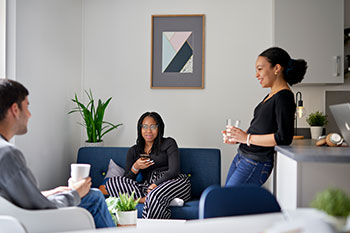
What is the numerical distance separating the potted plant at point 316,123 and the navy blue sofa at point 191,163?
1023 mm

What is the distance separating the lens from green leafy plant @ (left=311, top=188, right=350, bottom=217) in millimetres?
933

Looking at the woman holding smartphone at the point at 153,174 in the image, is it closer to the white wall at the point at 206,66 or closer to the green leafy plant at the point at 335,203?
the white wall at the point at 206,66

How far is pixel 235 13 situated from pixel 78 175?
9.47 ft

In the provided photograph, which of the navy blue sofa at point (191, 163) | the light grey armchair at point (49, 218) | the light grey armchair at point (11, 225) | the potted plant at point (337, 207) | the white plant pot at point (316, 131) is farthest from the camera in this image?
the white plant pot at point (316, 131)

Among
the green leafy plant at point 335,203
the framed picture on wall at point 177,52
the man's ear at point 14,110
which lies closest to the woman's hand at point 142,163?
the framed picture on wall at point 177,52

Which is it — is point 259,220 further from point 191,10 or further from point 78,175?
point 191,10

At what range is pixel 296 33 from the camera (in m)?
3.75

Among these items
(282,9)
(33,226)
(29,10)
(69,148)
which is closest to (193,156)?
(69,148)

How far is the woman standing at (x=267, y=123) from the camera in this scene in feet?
7.16

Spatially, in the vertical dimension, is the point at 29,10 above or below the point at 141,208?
above

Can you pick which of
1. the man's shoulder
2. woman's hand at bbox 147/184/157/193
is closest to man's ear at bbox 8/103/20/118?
the man's shoulder

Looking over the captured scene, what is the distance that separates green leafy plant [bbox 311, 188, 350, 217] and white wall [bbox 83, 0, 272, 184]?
10.8 feet

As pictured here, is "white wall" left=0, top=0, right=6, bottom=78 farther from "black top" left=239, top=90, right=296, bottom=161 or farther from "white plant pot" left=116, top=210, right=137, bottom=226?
"black top" left=239, top=90, right=296, bottom=161

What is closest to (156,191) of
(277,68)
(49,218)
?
(277,68)
